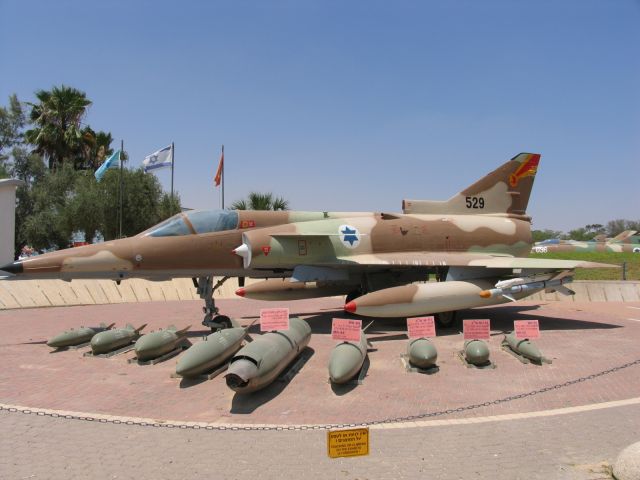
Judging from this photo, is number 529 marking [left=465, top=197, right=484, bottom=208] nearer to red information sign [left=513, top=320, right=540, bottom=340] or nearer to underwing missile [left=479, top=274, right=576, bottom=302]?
underwing missile [left=479, top=274, right=576, bottom=302]

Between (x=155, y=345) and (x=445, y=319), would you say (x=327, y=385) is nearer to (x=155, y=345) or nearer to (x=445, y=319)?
(x=155, y=345)

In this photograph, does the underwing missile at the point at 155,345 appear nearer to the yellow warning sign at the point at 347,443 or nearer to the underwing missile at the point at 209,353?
the underwing missile at the point at 209,353

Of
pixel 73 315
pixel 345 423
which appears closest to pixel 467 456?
pixel 345 423

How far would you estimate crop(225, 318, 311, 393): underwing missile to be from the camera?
6281 millimetres

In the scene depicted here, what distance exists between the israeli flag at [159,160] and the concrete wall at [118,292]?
10.5m

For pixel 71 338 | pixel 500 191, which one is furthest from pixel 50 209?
pixel 500 191

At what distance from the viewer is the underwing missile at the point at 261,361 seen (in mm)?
6281

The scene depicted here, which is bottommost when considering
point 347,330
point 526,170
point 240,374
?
point 240,374

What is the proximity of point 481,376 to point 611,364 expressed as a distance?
8.85 ft

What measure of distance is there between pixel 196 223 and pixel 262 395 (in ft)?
19.3

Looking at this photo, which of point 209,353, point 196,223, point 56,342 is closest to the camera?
point 209,353

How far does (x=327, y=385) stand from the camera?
726cm

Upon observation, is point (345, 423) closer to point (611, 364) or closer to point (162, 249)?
point (611, 364)

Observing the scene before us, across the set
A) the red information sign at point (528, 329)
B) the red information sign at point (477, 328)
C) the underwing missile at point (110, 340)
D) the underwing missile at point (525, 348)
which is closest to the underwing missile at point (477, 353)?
the red information sign at point (477, 328)
